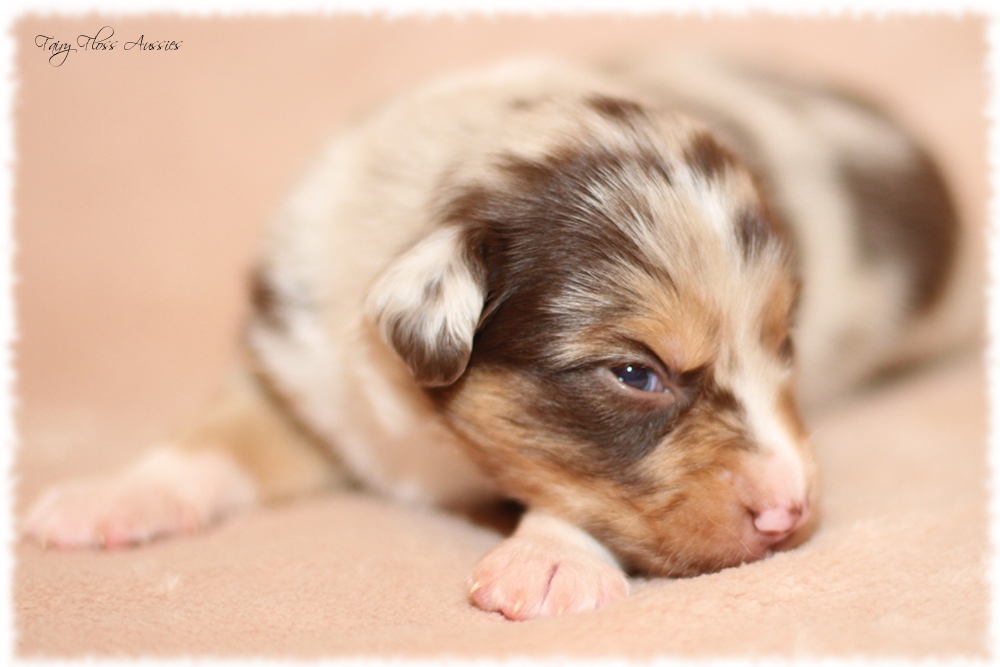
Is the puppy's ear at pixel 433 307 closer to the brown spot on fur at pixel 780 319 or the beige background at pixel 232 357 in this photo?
the beige background at pixel 232 357

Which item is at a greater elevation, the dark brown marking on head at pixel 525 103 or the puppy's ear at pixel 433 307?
the dark brown marking on head at pixel 525 103

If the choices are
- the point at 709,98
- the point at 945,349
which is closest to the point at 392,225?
the point at 709,98

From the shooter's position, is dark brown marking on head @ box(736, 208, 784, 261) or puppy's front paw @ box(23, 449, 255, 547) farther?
puppy's front paw @ box(23, 449, 255, 547)

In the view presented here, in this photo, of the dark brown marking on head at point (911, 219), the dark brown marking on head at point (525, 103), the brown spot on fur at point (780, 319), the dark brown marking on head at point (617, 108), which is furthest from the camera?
the dark brown marking on head at point (911, 219)

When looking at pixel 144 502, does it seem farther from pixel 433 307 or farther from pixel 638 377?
pixel 638 377

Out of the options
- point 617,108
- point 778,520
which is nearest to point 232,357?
point 617,108

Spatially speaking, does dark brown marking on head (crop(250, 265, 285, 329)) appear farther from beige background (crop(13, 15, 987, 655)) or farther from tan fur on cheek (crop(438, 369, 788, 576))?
tan fur on cheek (crop(438, 369, 788, 576))

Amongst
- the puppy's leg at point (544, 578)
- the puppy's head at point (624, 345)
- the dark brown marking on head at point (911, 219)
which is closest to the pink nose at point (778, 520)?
the puppy's head at point (624, 345)

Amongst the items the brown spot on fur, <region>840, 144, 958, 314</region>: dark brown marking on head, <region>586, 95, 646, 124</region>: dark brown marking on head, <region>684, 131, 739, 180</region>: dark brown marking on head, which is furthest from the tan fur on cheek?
<region>840, 144, 958, 314</region>: dark brown marking on head

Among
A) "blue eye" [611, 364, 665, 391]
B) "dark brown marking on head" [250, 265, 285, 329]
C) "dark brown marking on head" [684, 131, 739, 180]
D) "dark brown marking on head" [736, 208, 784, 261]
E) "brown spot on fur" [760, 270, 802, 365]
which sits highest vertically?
"dark brown marking on head" [684, 131, 739, 180]
